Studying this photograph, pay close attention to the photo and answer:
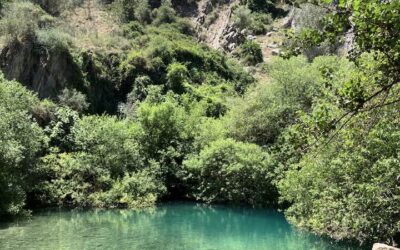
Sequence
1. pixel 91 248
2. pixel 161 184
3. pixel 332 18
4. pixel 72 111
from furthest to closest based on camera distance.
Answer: pixel 72 111 → pixel 161 184 → pixel 91 248 → pixel 332 18

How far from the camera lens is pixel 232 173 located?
118 ft

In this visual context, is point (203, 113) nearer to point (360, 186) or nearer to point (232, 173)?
point (232, 173)

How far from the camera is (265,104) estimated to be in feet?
129

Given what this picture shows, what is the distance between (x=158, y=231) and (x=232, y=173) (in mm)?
12351

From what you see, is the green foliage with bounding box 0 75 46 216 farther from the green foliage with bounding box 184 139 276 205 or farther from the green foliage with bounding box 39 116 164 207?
the green foliage with bounding box 184 139 276 205

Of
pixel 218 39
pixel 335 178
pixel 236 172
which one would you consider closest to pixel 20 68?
pixel 236 172

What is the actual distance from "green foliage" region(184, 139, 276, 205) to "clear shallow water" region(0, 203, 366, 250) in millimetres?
2509

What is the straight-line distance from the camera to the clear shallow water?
21.1 metres

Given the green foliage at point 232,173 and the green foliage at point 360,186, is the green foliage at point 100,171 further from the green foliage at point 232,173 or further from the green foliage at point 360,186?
the green foliage at point 360,186

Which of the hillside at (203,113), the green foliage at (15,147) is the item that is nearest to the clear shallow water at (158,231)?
the hillside at (203,113)

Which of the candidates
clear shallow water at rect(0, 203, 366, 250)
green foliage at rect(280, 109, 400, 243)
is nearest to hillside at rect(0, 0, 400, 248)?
green foliage at rect(280, 109, 400, 243)

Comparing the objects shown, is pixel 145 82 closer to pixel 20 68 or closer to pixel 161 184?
pixel 20 68

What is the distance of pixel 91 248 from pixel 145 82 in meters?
36.3

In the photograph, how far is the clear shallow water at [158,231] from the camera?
21109 millimetres
